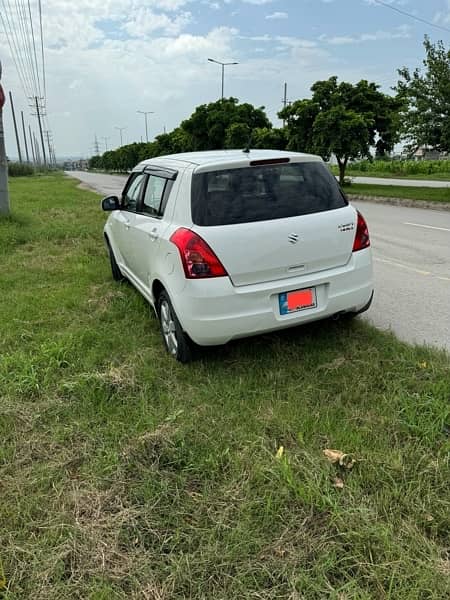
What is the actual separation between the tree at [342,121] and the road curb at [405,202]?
2.83 metres

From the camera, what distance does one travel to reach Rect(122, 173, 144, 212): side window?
16.0 ft

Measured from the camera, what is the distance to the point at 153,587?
1879 millimetres

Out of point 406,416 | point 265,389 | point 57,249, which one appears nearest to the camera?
point 406,416

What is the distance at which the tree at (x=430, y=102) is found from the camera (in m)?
15.0

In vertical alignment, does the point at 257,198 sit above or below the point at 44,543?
above

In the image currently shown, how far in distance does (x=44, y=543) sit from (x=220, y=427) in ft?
3.74

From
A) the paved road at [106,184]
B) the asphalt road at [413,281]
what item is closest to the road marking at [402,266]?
the asphalt road at [413,281]

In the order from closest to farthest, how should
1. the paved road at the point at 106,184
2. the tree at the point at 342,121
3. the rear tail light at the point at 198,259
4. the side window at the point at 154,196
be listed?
the rear tail light at the point at 198,259 < the side window at the point at 154,196 < the tree at the point at 342,121 < the paved road at the point at 106,184

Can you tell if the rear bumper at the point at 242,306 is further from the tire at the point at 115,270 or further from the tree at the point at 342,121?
the tree at the point at 342,121

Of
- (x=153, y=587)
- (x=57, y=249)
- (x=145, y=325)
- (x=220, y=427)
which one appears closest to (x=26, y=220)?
(x=57, y=249)

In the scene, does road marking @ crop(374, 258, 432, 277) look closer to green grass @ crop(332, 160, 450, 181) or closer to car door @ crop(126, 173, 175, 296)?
car door @ crop(126, 173, 175, 296)

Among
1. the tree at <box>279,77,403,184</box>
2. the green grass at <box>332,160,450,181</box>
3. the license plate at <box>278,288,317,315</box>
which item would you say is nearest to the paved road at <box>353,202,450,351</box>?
the license plate at <box>278,288,317,315</box>

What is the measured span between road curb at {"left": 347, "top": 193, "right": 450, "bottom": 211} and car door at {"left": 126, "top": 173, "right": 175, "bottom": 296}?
496 inches

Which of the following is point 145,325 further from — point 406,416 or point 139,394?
point 406,416
